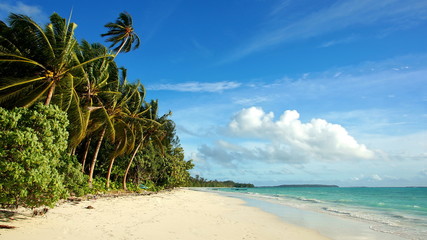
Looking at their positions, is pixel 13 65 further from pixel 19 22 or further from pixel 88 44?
pixel 88 44

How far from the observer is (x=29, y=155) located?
22.9 feet

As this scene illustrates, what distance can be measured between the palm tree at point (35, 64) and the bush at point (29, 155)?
4.08 m

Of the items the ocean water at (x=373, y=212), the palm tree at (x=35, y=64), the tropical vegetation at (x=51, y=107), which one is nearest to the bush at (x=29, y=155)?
the tropical vegetation at (x=51, y=107)

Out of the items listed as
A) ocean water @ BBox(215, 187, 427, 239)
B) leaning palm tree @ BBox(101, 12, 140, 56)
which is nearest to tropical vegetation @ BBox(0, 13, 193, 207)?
leaning palm tree @ BBox(101, 12, 140, 56)

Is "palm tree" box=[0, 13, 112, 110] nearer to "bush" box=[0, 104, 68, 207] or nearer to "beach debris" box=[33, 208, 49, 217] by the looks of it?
"bush" box=[0, 104, 68, 207]

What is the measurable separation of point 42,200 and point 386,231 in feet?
41.7

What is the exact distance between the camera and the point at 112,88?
64.5ft

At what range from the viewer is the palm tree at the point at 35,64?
37.2 feet

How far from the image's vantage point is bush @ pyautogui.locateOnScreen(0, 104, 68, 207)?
22.4 ft

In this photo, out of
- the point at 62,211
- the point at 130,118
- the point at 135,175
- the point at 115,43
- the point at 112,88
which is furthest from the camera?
the point at 135,175

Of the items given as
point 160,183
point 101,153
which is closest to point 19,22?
point 101,153

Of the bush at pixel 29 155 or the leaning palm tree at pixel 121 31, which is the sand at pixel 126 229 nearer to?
the bush at pixel 29 155

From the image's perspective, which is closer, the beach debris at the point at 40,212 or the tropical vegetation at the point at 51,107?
the tropical vegetation at the point at 51,107

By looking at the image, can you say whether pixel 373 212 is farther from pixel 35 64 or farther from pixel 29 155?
pixel 35 64
